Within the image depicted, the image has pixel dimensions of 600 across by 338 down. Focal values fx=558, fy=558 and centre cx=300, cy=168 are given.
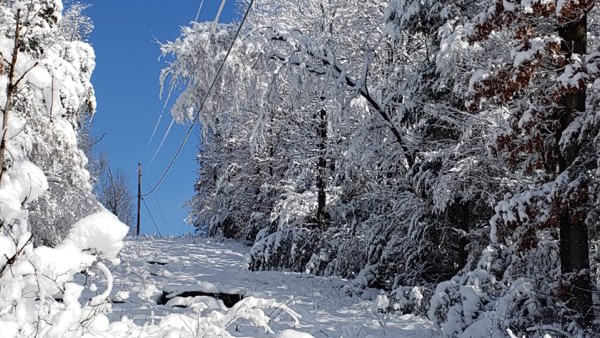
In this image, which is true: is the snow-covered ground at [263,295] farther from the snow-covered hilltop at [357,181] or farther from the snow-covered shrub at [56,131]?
the snow-covered shrub at [56,131]

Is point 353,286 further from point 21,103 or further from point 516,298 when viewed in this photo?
point 21,103

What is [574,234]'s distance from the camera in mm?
7156

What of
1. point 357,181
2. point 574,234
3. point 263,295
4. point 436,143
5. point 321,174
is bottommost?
point 263,295

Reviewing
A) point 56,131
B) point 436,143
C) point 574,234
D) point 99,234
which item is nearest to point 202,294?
point 56,131

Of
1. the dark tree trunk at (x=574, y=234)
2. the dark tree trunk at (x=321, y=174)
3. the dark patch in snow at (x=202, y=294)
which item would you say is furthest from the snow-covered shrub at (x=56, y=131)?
the dark tree trunk at (x=574, y=234)

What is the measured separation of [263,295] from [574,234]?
5.10m

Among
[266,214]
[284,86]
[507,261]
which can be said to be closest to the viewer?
[507,261]

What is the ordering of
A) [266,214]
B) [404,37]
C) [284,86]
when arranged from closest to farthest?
1. [404,37]
2. [284,86]
3. [266,214]

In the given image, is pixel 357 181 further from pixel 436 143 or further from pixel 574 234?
pixel 574 234

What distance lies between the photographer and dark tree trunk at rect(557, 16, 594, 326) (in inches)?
273

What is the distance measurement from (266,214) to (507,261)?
13.5 metres

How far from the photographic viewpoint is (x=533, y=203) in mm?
6840

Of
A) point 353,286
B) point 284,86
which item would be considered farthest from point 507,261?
point 284,86

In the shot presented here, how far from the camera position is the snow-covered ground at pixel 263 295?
711 centimetres
